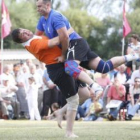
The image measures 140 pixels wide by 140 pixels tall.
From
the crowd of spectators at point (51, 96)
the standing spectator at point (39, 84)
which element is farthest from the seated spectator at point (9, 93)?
the standing spectator at point (39, 84)

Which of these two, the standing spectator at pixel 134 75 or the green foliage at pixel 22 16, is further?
the green foliage at pixel 22 16

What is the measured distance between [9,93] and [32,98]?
0.80m

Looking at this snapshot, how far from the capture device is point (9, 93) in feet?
67.1

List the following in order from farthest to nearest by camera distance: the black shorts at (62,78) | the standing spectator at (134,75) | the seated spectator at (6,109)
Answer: the seated spectator at (6,109) < the standing spectator at (134,75) < the black shorts at (62,78)

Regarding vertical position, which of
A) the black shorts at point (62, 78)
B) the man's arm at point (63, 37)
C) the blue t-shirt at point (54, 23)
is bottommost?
the black shorts at point (62, 78)

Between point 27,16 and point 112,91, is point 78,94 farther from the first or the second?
point 27,16

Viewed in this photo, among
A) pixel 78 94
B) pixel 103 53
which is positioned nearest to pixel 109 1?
pixel 103 53

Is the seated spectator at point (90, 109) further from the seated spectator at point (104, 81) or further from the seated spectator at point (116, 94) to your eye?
the seated spectator at point (104, 81)

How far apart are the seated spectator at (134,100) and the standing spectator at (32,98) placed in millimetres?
3259

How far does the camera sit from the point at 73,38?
32.5 ft

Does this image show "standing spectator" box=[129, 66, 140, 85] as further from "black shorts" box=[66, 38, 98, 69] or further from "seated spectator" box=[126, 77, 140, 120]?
"black shorts" box=[66, 38, 98, 69]

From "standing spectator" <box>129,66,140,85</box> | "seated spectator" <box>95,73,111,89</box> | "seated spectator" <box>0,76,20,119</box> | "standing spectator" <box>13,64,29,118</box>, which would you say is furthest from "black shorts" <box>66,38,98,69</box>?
"standing spectator" <box>13,64,29,118</box>

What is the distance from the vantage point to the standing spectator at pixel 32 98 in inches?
793

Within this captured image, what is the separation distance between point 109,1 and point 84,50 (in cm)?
7169
